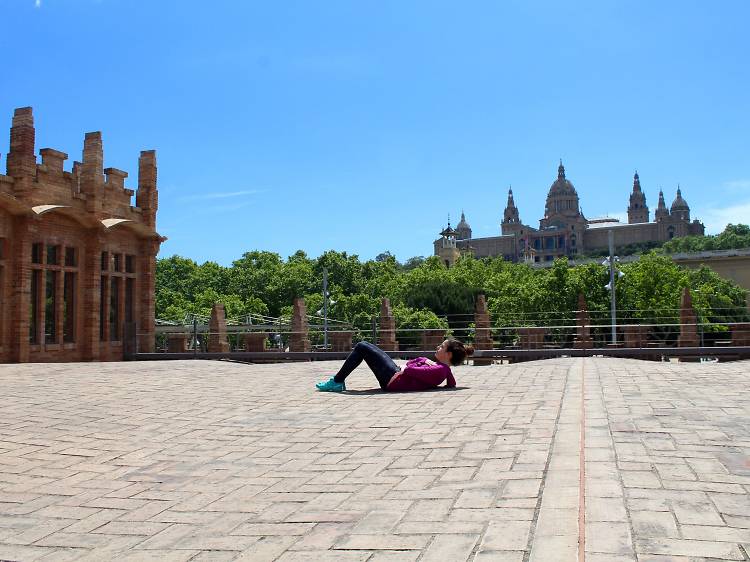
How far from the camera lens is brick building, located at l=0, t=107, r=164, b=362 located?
57.0 feet

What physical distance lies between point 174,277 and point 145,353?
63045mm

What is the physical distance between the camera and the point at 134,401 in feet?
28.6

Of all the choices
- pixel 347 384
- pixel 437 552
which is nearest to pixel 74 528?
pixel 437 552

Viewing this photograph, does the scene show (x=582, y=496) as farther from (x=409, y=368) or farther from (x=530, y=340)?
(x=530, y=340)

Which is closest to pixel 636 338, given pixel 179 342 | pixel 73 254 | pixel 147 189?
pixel 179 342

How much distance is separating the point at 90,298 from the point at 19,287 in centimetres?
241

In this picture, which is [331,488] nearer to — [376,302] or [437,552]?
[437,552]

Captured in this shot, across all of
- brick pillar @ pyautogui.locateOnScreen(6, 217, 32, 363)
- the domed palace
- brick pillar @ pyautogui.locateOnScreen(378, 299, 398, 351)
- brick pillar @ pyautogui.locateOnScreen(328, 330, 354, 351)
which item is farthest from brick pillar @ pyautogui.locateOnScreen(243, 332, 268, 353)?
the domed palace

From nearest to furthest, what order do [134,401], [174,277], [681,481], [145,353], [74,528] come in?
[74,528], [681,481], [134,401], [145,353], [174,277]

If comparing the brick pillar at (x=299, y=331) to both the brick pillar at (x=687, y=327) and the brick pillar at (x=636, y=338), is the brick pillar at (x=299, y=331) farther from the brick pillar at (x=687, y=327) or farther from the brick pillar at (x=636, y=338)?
the brick pillar at (x=687, y=327)

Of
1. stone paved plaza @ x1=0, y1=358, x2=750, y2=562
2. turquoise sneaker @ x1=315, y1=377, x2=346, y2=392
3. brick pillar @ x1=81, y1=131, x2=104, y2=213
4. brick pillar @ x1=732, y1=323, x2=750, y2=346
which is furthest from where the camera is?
brick pillar @ x1=81, y1=131, x2=104, y2=213

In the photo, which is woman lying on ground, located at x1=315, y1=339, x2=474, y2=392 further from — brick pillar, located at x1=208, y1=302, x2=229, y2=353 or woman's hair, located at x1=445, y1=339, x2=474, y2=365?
brick pillar, located at x1=208, y1=302, x2=229, y2=353

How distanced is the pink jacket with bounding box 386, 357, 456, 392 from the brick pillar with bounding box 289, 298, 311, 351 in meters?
12.9

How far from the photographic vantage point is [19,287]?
1738 cm
